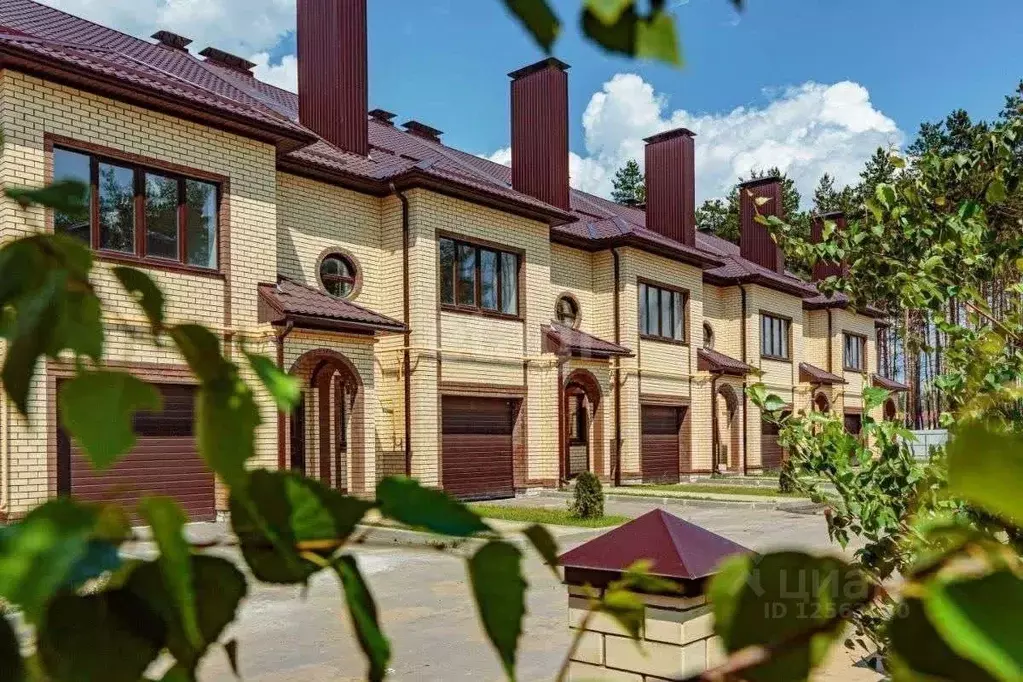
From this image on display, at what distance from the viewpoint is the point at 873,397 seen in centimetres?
315

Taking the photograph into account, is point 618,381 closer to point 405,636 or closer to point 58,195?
point 405,636

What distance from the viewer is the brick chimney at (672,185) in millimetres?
23859

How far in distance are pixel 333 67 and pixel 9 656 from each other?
16.6 meters

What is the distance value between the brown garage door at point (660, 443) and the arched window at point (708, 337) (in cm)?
331

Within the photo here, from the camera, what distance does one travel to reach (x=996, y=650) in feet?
1.17

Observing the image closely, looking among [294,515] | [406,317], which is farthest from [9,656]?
[406,317]

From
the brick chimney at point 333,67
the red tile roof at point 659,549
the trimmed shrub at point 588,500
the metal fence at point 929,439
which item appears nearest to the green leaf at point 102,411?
the metal fence at point 929,439

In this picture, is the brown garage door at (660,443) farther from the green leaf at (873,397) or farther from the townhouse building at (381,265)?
the green leaf at (873,397)

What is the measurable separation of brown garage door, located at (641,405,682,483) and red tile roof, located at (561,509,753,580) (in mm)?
18844

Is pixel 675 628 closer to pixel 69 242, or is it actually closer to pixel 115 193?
pixel 69 242

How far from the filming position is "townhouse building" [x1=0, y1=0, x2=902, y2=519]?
11.4 meters

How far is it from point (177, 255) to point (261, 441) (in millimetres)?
12782

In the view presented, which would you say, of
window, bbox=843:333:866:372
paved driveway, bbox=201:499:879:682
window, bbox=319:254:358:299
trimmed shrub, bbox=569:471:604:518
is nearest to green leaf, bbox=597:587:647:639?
paved driveway, bbox=201:499:879:682

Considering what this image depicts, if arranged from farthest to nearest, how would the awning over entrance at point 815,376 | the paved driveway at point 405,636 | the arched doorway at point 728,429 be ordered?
1. the awning over entrance at point 815,376
2. the arched doorway at point 728,429
3. the paved driveway at point 405,636
